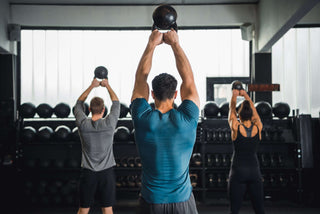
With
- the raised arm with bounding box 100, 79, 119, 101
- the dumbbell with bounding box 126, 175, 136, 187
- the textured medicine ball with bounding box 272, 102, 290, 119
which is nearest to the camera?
the raised arm with bounding box 100, 79, 119, 101

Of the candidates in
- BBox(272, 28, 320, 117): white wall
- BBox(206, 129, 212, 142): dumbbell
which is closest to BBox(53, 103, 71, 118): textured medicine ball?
BBox(206, 129, 212, 142): dumbbell

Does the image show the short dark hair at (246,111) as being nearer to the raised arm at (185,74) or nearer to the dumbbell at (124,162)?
the raised arm at (185,74)

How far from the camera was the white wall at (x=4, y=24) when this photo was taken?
5.77 metres

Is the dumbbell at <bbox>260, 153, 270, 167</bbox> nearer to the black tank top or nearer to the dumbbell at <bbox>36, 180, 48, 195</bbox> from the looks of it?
the black tank top

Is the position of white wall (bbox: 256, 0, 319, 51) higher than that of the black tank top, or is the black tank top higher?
white wall (bbox: 256, 0, 319, 51)

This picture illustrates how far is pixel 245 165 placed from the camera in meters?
3.05

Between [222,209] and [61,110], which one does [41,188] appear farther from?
[222,209]

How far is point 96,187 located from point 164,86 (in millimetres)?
1897

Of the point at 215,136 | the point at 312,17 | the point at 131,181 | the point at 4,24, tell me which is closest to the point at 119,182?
the point at 131,181

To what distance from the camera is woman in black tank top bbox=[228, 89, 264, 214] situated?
2.98 meters

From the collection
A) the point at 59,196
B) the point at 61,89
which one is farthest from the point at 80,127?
the point at 61,89

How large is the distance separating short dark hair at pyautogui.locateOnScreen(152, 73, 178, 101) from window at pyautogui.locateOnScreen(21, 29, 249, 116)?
4.93 meters

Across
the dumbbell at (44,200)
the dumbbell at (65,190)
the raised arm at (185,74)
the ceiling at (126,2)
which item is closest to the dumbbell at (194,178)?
the dumbbell at (65,190)

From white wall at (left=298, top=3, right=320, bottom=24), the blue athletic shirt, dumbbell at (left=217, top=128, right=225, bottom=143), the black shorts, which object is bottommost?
the black shorts
